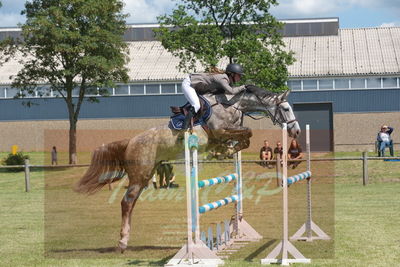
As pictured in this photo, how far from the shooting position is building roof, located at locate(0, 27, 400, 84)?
34.4 metres

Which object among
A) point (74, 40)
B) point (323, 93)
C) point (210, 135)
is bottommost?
point (210, 135)

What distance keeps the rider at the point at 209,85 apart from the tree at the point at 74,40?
61.0 feet

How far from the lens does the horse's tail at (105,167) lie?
26.6 ft

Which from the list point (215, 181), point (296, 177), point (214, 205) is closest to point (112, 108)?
point (296, 177)

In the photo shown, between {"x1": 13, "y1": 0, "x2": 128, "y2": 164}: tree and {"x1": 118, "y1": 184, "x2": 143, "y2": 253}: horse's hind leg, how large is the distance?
18.4m

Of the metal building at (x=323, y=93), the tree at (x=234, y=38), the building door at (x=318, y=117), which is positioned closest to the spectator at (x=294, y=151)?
the tree at (x=234, y=38)

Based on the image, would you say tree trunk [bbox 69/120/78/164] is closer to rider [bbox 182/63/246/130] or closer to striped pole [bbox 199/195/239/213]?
striped pole [bbox 199/195/239/213]

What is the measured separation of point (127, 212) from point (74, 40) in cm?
1936

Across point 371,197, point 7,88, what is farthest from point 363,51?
point 371,197

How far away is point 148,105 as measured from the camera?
3522 centimetres

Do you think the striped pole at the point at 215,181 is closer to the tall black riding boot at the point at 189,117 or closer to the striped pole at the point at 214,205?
the striped pole at the point at 214,205

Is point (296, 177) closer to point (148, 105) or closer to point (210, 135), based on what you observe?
point (210, 135)

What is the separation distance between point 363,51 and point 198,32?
1351cm

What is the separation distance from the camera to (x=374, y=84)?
3391cm
